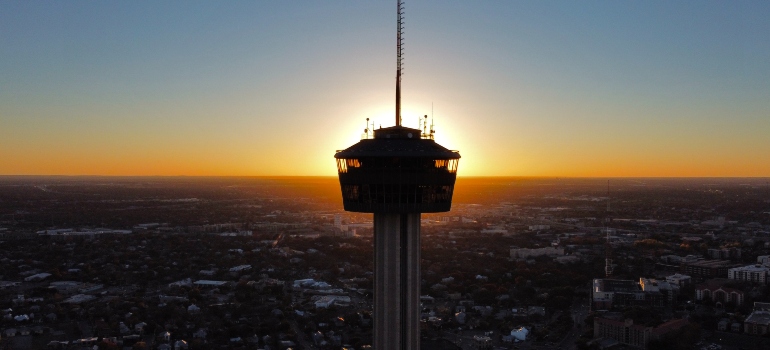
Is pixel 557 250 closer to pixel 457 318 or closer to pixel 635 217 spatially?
pixel 457 318

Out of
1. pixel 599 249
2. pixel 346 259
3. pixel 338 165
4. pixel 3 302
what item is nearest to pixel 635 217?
pixel 599 249

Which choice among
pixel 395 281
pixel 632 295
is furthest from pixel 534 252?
pixel 395 281

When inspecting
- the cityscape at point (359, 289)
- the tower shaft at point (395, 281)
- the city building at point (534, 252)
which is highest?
the tower shaft at point (395, 281)

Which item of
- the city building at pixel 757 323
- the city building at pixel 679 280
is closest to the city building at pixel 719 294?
the city building at pixel 679 280

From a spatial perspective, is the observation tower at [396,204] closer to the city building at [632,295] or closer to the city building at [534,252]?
the city building at [632,295]

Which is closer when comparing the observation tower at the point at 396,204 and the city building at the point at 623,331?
the observation tower at the point at 396,204

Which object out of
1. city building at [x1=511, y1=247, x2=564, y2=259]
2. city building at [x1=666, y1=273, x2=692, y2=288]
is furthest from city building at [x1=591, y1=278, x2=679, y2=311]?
city building at [x1=511, y1=247, x2=564, y2=259]

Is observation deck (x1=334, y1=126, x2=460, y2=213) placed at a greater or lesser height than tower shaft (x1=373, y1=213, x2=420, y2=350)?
greater

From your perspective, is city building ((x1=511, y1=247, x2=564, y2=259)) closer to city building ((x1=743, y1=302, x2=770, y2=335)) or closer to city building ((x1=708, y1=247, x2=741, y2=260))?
city building ((x1=708, y1=247, x2=741, y2=260))

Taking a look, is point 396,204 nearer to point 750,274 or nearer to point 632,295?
point 632,295
